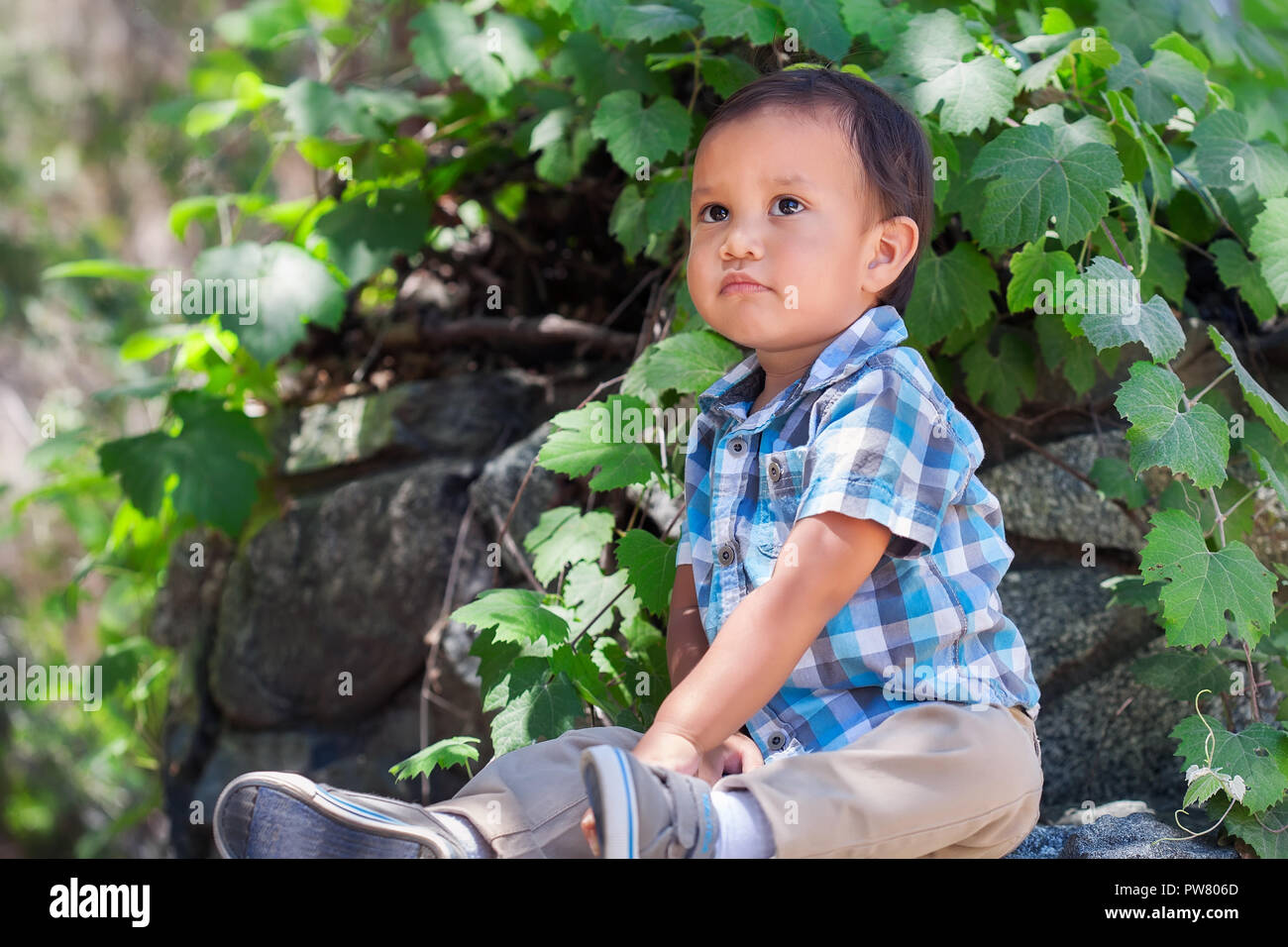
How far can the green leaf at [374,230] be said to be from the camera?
2.43 m

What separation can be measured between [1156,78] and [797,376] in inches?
35.7

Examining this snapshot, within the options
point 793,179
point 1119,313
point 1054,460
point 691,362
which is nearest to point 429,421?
point 691,362

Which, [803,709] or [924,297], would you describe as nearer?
[803,709]

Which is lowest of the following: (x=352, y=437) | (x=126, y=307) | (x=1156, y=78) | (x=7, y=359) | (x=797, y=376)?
(x=7, y=359)

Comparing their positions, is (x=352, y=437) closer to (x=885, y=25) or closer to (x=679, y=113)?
(x=679, y=113)

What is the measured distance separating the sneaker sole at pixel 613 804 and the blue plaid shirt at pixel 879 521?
14.1 inches

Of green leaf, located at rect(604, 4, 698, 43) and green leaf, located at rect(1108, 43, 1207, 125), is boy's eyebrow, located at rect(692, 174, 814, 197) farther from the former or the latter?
green leaf, located at rect(1108, 43, 1207, 125)

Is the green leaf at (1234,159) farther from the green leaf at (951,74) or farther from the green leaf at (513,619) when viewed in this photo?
the green leaf at (513,619)

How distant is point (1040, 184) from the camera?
1611 mm

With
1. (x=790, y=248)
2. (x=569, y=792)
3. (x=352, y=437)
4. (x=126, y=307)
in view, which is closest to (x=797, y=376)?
(x=790, y=248)

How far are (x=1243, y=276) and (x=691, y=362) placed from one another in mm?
960

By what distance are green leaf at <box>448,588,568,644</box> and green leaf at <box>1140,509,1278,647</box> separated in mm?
801

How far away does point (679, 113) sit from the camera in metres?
1.96

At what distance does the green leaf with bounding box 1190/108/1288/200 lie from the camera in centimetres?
181
